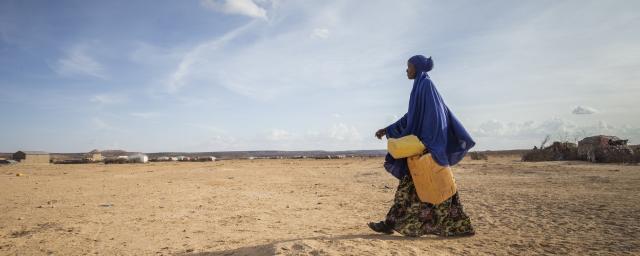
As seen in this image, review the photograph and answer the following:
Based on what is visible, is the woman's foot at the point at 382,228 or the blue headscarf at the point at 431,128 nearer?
the blue headscarf at the point at 431,128

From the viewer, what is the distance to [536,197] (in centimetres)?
815

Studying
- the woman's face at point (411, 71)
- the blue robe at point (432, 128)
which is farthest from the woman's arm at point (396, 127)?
the woman's face at point (411, 71)

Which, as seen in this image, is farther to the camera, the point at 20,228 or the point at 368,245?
the point at 20,228

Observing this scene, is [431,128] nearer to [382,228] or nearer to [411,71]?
[411,71]

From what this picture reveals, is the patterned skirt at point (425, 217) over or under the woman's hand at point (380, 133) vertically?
under

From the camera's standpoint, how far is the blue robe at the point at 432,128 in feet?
14.9

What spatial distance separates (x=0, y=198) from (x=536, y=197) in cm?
1122

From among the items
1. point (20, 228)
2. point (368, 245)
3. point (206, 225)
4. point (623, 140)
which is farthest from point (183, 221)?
point (623, 140)

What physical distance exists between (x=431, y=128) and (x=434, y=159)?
355 millimetres

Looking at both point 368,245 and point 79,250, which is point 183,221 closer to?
point 79,250

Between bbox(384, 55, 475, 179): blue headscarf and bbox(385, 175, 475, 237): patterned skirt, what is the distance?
1.03 ft

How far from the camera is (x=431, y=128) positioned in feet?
15.1

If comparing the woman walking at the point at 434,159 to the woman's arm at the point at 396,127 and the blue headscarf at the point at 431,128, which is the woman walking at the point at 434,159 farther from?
the woman's arm at the point at 396,127

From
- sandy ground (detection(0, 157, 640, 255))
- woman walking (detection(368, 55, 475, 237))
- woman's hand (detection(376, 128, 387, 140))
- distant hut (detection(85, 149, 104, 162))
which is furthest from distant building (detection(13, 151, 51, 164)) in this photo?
woman walking (detection(368, 55, 475, 237))
